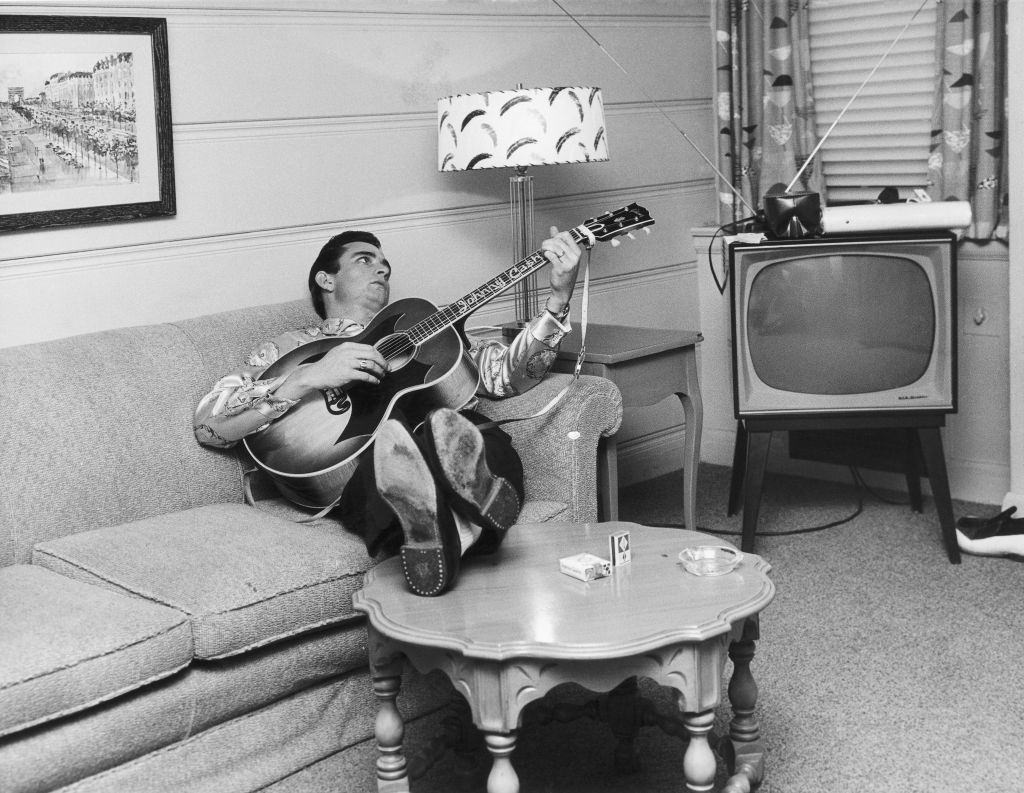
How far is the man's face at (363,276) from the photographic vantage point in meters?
2.73

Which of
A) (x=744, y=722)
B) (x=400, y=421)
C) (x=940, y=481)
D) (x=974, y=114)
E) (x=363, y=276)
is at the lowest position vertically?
(x=744, y=722)

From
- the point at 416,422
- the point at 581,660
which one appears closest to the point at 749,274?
the point at 416,422

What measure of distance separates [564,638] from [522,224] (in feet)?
5.52

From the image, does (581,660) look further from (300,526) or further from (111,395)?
(111,395)

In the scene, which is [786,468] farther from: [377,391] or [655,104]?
[377,391]

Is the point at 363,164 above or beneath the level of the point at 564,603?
above

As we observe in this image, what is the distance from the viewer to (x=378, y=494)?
2.18 meters

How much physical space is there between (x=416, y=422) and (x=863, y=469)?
1.76m

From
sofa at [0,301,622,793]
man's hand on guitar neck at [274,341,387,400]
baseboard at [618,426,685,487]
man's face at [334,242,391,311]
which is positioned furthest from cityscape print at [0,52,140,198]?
baseboard at [618,426,685,487]

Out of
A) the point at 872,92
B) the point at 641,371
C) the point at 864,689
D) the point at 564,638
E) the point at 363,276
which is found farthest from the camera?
the point at 872,92

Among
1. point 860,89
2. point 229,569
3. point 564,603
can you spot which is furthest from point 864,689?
point 860,89

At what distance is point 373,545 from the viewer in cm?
216

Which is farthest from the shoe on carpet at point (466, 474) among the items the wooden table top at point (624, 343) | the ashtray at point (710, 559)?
the wooden table top at point (624, 343)

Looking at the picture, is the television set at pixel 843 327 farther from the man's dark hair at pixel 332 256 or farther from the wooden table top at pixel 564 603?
the wooden table top at pixel 564 603
